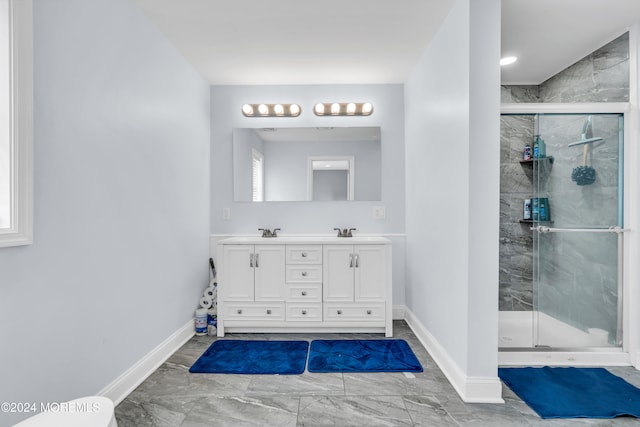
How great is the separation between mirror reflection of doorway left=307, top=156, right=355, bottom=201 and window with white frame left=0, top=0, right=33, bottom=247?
2.38 metres

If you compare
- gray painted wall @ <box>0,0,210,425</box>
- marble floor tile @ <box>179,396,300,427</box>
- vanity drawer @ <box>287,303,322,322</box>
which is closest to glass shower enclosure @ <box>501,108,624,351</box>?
vanity drawer @ <box>287,303,322,322</box>

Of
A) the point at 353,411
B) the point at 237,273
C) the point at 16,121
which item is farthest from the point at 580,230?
the point at 16,121

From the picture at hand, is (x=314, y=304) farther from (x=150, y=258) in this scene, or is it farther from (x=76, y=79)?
(x=76, y=79)

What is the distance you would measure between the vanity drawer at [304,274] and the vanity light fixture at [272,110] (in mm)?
1589

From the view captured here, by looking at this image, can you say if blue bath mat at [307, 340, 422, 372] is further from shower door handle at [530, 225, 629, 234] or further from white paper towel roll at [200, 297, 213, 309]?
shower door handle at [530, 225, 629, 234]

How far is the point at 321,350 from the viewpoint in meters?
2.66

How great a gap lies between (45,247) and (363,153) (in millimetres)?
2729

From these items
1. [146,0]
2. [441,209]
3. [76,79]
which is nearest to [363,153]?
[441,209]

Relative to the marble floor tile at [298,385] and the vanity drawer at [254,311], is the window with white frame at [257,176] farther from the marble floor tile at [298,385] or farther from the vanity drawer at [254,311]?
the marble floor tile at [298,385]

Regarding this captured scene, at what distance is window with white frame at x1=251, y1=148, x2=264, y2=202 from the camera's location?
3514 mm

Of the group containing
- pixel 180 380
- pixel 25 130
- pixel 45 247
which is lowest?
pixel 180 380

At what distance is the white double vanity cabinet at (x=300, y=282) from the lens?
2994 mm

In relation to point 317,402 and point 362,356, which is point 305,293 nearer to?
point 362,356

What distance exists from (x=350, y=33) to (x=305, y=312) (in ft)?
7.49
